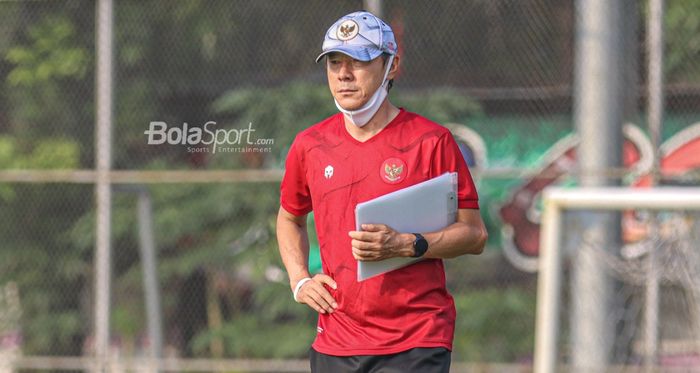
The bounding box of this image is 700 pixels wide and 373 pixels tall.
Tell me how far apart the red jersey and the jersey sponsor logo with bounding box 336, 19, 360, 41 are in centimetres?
34

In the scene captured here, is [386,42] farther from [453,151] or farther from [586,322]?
[586,322]

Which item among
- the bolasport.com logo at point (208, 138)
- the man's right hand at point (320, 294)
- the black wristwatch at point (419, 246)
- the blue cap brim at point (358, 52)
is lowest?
the man's right hand at point (320, 294)

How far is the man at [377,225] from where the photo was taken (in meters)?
4.66

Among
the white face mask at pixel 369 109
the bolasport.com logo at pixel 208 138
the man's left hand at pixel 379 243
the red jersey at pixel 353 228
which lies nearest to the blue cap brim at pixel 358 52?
the white face mask at pixel 369 109

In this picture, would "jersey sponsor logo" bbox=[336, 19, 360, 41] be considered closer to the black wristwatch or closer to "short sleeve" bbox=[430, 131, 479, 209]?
"short sleeve" bbox=[430, 131, 479, 209]

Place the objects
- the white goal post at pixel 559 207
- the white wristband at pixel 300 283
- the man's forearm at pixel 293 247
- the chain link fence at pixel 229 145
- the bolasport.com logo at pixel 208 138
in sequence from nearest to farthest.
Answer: the white wristband at pixel 300 283, the man's forearm at pixel 293 247, the white goal post at pixel 559 207, the bolasport.com logo at pixel 208 138, the chain link fence at pixel 229 145

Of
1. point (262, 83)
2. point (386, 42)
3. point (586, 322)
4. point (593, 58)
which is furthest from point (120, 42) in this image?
point (386, 42)

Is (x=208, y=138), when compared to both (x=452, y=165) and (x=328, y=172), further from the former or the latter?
(x=452, y=165)

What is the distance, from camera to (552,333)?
6.04 meters

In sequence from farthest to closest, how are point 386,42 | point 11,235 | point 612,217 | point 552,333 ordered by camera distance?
point 11,235 → point 612,217 → point 552,333 → point 386,42

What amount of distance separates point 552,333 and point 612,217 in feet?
8.10

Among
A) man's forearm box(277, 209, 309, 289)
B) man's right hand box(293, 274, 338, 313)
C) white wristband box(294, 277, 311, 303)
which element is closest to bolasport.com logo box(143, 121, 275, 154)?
man's forearm box(277, 209, 309, 289)

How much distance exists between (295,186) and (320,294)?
451mm

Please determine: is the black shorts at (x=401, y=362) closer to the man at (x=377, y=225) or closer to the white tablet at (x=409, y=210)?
the man at (x=377, y=225)
